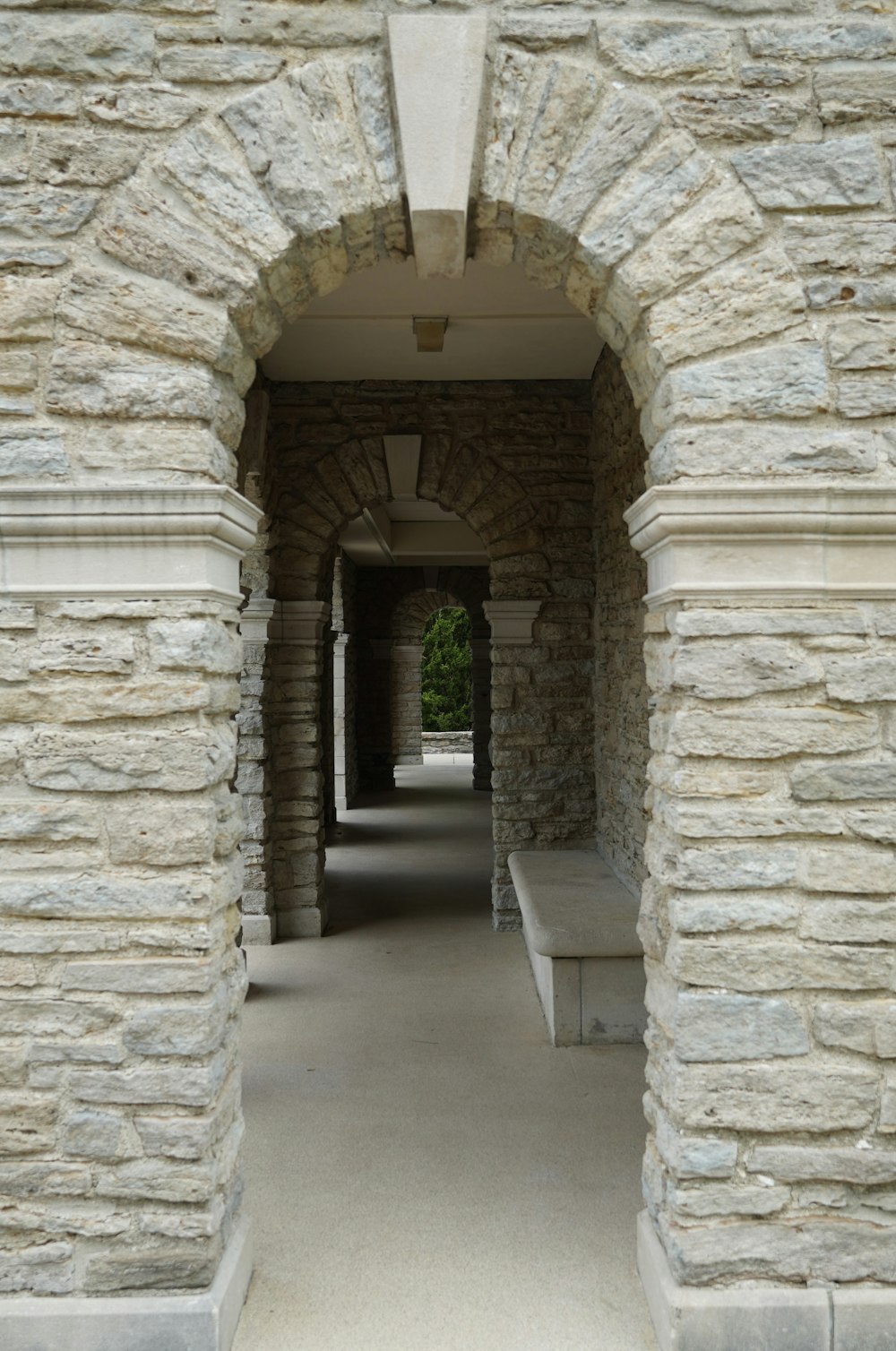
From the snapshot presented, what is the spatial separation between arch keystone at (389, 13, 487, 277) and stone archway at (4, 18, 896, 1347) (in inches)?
1.0

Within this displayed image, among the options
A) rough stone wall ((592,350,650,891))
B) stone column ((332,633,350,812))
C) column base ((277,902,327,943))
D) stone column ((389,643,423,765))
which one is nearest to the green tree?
stone column ((389,643,423,765))

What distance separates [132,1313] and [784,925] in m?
1.77

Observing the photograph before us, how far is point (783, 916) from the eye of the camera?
2320 mm

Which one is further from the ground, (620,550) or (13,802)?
(620,550)

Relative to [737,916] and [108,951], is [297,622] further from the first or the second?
[737,916]

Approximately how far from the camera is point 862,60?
232 cm

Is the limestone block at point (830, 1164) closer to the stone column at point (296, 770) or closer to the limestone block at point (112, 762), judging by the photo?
the limestone block at point (112, 762)

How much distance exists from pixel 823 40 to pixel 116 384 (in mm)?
1854

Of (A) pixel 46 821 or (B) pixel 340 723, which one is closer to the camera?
(A) pixel 46 821

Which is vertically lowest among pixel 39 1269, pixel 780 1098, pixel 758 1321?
pixel 758 1321

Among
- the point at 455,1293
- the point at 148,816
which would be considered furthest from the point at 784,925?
the point at 148,816

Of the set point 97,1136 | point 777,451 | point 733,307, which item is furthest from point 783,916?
point 97,1136

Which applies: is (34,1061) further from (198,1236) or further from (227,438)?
(227,438)

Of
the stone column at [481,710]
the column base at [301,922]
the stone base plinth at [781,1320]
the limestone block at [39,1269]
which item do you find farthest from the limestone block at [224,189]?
the stone column at [481,710]
